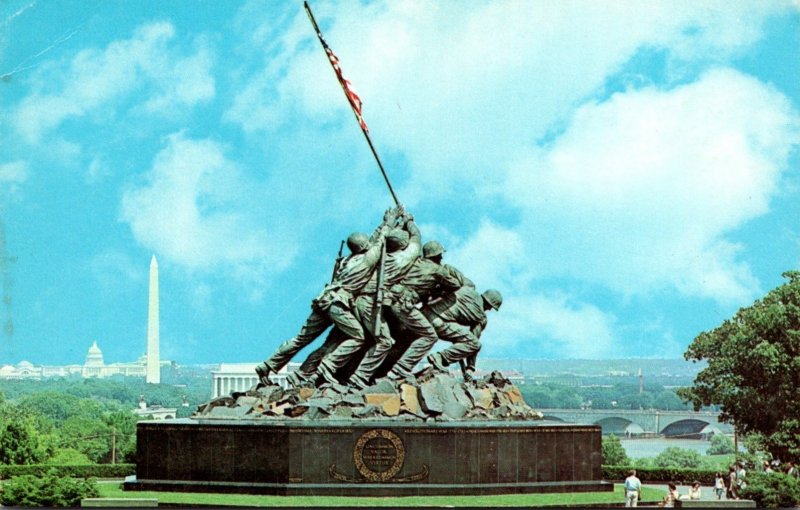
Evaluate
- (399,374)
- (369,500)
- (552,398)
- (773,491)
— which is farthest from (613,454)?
(552,398)

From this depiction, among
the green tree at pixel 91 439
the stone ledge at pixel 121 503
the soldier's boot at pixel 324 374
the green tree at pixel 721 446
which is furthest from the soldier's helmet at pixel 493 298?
the green tree at pixel 721 446

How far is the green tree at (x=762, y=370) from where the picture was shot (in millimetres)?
29172

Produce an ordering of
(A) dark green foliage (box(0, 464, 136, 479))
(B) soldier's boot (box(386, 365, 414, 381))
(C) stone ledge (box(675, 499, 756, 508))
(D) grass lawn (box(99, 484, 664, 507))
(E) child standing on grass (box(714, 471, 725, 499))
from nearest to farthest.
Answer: (D) grass lawn (box(99, 484, 664, 507)), (C) stone ledge (box(675, 499, 756, 508)), (B) soldier's boot (box(386, 365, 414, 381)), (E) child standing on grass (box(714, 471, 725, 499)), (A) dark green foliage (box(0, 464, 136, 479))

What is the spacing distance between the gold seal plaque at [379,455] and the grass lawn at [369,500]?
0.40 m

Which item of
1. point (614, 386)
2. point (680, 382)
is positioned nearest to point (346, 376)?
point (614, 386)

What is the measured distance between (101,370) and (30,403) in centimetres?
3032

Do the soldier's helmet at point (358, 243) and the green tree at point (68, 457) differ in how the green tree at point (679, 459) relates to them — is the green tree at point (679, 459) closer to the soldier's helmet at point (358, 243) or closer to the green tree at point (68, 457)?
the green tree at point (68, 457)

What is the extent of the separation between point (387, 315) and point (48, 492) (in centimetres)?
557

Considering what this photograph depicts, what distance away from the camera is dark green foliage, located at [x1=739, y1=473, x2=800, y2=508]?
20648mm

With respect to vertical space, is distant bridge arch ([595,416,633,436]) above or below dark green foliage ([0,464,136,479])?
above

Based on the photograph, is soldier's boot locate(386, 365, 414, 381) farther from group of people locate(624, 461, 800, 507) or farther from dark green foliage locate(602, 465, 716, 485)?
dark green foliage locate(602, 465, 716, 485)

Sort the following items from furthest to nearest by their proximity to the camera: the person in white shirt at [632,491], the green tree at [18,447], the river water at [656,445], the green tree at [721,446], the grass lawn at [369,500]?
the river water at [656,445]
the green tree at [721,446]
the green tree at [18,447]
the person in white shirt at [632,491]
the grass lawn at [369,500]

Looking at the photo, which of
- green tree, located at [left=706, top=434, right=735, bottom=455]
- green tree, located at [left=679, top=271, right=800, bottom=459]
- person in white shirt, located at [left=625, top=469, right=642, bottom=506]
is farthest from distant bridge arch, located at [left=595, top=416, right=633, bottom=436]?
person in white shirt, located at [left=625, top=469, right=642, bottom=506]

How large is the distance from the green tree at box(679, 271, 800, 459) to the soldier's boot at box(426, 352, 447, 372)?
11.1 m
